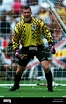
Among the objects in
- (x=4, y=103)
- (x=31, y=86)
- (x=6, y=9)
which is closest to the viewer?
(x=4, y=103)

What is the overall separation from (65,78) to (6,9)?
2604 millimetres

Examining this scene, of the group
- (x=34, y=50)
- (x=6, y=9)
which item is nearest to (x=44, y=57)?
(x=34, y=50)

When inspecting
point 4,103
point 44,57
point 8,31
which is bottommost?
point 4,103

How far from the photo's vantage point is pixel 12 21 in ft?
49.4

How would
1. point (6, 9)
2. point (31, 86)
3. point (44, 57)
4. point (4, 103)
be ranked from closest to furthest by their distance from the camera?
1. point (4, 103)
2. point (44, 57)
3. point (31, 86)
4. point (6, 9)

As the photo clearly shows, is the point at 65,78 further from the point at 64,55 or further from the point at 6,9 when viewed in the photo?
the point at 6,9

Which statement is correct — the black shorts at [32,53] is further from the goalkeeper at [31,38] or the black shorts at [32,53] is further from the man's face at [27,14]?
the man's face at [27,14]

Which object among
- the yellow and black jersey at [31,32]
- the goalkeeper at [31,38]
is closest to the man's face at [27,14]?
the goalkeeper at [31,38]

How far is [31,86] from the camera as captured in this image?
1360 cm

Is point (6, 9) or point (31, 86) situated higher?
point (6, 9)

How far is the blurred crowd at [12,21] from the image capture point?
14.6 metres

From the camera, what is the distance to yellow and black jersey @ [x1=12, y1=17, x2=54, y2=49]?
37.2 ft

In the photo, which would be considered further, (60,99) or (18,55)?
(18,55)

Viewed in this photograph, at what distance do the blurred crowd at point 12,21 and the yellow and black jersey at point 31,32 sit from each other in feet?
8.30
